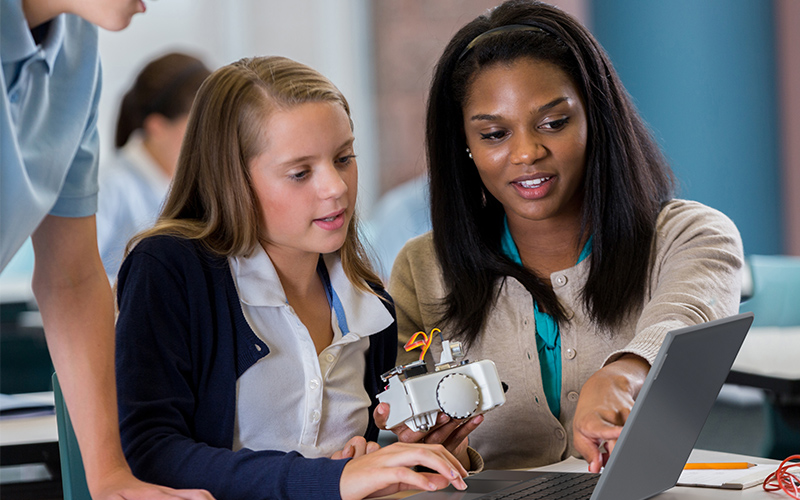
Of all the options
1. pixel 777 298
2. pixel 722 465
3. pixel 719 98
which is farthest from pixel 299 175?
pixel 719 98

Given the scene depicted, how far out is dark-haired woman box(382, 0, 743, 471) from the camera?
1398mm

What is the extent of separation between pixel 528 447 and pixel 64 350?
736 millimetres

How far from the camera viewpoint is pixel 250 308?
1204 millimetres

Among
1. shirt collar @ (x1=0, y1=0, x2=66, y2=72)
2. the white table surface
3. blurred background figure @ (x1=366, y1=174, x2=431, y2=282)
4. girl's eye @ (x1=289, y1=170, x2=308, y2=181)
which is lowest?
blurred background figure @ (x1=366, y1=174, x2=431, y2=282)

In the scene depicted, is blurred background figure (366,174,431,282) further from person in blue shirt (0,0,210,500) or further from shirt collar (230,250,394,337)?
person in blue shirt (0,0,210,500)

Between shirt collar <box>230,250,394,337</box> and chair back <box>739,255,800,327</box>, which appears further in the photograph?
chair back <box>739,255,800,327</box>

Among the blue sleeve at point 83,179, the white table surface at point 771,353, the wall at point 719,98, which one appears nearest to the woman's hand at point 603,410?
the blue sleeve at point 83,179

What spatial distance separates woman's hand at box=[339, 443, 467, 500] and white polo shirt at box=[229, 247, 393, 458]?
0.21 metres

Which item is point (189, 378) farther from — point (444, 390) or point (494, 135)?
point (494, 135)

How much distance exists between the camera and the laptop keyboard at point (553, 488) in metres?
1.00

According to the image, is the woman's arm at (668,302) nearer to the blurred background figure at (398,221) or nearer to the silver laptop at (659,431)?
the silver laptop at (659,431)

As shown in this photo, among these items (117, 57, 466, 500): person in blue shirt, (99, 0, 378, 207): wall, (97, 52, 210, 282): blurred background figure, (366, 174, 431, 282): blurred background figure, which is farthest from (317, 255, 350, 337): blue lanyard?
(99, 0, 378, 207): wall

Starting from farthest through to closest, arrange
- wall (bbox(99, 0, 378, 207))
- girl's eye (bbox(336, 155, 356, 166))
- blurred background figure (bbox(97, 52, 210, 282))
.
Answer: wall (bbox(99, 0, 378, 207)), blurred background figure (bbox(97, 52, 210, 282)), girl's eye (bbox(336, 155, 356, 166))

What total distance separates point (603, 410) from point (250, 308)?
478 millimetres
